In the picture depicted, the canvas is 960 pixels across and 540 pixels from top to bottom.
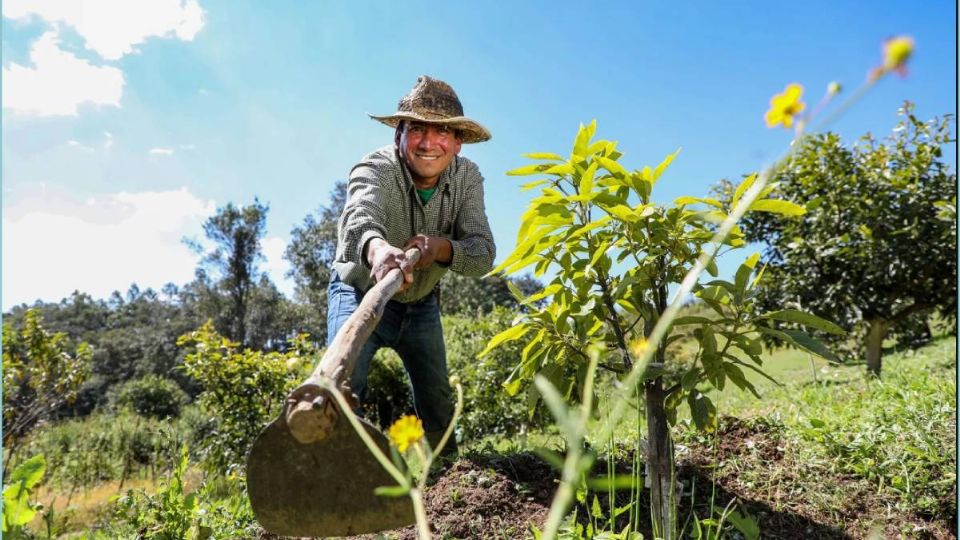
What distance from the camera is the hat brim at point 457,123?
2.92 meters

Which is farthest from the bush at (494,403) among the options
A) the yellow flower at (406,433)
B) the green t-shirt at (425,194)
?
the yellow flower at (406,433)

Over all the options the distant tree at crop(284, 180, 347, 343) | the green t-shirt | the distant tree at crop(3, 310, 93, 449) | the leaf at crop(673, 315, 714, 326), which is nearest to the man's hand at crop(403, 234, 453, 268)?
the green t-shirt

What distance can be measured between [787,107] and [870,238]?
6.13 m

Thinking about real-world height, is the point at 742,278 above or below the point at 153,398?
below

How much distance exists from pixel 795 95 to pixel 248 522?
2.57 m

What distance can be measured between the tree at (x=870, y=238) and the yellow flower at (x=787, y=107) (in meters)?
5.68

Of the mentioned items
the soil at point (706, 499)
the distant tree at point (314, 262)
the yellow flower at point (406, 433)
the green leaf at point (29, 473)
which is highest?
the distant tree at point (314, 262)

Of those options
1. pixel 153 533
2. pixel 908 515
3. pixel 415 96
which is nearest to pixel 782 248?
pixel 908 515

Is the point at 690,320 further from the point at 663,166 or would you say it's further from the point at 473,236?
the point at 473,236

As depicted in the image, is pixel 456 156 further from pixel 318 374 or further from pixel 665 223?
pixel 318 374

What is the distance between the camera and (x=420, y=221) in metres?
3.13

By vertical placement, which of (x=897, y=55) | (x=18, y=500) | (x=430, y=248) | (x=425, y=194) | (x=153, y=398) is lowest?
(x=18, y=500)

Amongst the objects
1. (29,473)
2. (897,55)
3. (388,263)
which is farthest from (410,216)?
(897,55)

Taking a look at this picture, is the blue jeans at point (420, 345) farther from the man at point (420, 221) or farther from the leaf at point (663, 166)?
the leaf at point (663, 166)
